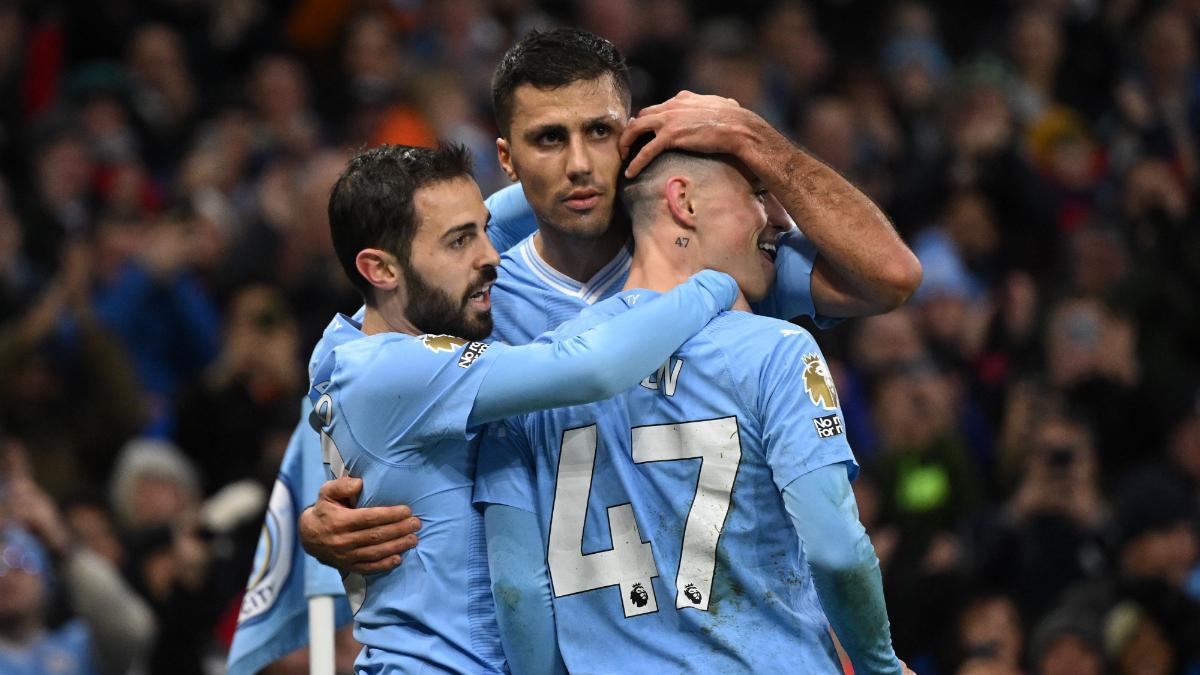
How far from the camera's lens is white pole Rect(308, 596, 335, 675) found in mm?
5285

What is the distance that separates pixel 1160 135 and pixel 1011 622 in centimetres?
511

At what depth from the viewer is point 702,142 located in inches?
165

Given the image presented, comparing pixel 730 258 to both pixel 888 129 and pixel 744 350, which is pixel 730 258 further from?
pixel 888 129

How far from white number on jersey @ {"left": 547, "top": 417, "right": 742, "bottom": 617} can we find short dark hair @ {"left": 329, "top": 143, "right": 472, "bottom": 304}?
0.66 metres

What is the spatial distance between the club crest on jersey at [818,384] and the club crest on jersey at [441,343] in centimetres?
81

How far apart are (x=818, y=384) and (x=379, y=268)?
1123 mm

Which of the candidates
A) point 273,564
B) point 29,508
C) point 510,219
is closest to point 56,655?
point 29,508

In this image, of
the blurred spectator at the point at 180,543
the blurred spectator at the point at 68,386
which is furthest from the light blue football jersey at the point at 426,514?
the blurred spectator at the point at 68,386

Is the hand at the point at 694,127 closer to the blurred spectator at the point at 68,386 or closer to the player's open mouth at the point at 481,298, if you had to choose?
the player's open mouth at the point at 481,298

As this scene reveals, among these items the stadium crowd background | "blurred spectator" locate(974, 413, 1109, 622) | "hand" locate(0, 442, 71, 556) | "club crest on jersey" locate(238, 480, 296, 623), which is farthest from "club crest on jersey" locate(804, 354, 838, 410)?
"hand" locate(0, 442, 71, 556)

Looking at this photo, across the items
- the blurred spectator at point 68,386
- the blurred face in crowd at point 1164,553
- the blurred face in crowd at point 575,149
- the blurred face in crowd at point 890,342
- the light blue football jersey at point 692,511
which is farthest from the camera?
the blurred face in crowd at point 890,342

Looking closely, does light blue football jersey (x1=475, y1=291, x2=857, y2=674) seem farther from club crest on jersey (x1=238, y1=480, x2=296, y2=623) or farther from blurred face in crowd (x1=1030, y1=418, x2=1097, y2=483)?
blurred face in crowd (x1=1030, y1=418, x2=1097, y2=483)

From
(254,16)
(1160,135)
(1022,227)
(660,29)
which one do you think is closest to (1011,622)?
(1022,227)

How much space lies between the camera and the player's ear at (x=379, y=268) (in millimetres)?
4203
